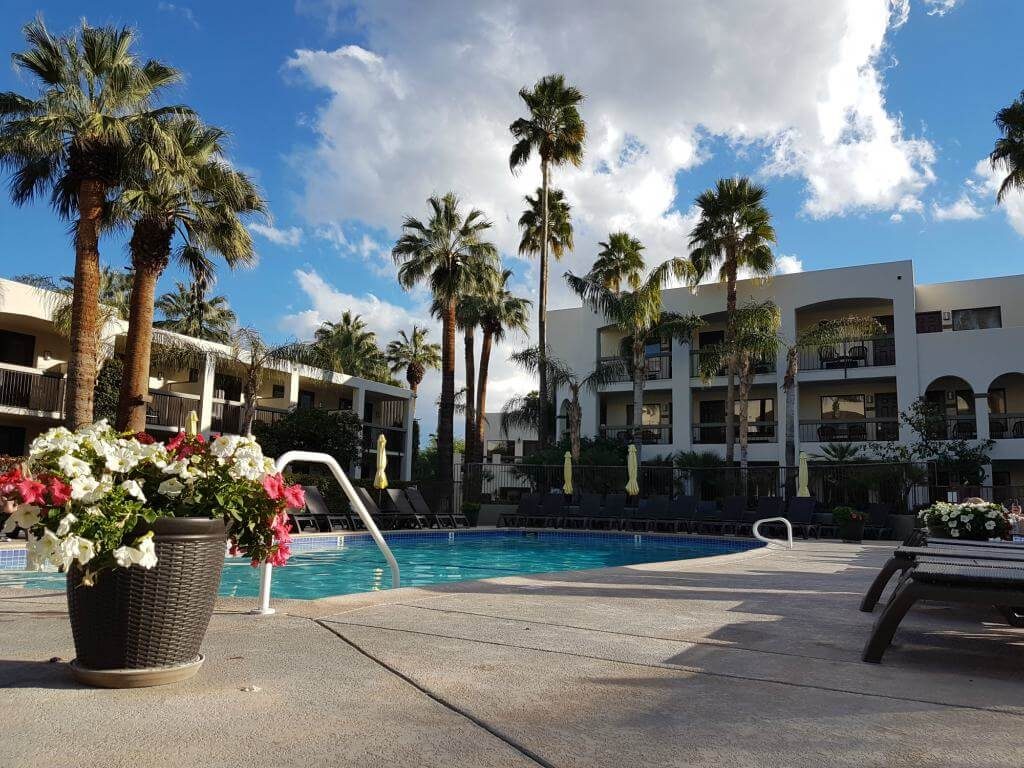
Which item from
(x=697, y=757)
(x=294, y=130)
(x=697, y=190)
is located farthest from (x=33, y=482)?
(x=697, y=190)

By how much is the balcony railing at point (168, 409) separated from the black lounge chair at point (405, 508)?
7749 millimetres

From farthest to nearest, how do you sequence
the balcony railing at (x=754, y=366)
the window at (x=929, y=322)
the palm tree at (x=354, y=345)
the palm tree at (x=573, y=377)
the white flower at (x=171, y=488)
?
the palm tree at (x=354, y=345)
the balcony railing at (x=754, y=366)
the window at (x=929, y=322)
the palm tree at (x=573, y=377)
the white flower at (x=171, y=488)

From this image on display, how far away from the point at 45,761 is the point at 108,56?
17195 mm

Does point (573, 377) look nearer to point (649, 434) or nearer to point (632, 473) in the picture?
point (649, 434)

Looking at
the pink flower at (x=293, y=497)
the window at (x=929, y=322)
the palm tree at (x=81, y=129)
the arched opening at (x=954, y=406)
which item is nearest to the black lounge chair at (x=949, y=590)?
the pink flower at (x=293, y=497)

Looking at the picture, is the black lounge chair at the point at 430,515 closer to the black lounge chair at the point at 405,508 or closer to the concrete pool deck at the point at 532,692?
the black lounge chair at the point at 405,508

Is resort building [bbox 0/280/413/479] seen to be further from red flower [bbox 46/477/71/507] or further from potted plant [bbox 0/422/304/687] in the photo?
red flower [bbox 46/477/71/507]

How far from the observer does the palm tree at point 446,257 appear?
26766mm

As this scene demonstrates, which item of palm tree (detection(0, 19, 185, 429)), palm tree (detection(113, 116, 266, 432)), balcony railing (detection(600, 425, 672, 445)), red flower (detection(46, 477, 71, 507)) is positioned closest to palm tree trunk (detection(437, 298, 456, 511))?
balcony railing (detection(600, 425, 672, 445))

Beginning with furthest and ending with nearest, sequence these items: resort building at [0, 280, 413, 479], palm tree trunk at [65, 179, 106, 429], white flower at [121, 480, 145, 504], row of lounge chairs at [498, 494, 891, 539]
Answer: resort building at [0, 280, 413, 479] → row of lounge chairs at [498, 494, 891, 539] → palm tree trunk at [65, 179, 106, 429] → white flower at [121, 480, 145, 504]

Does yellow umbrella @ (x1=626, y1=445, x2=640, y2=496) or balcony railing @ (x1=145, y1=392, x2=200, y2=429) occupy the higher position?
balcony railing @ (x1=145, y1=392, x2=200, y2=429)

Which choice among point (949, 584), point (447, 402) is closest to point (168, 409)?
point (447, 402)

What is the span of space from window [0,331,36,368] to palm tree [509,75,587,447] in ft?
54.2

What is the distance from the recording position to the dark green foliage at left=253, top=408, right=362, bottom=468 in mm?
24188
